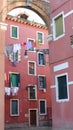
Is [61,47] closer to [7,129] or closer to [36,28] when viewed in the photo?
[7,129]

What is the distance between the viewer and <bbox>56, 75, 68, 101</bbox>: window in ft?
44.8

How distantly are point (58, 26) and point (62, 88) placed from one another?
320cm

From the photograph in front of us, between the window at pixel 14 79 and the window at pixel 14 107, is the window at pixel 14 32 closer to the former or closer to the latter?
the window at pixel 14 79

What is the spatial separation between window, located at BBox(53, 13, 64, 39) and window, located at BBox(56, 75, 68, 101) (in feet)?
7.09

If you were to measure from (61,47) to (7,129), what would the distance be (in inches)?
581

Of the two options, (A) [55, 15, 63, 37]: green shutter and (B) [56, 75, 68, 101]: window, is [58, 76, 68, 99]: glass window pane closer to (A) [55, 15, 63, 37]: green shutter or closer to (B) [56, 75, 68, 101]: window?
(B) [56, 75, 68, 101]: window

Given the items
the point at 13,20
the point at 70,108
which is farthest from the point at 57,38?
the point at 13,20

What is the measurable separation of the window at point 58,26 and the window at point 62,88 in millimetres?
2162

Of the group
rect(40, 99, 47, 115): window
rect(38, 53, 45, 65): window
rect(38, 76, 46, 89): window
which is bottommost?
rect(40, 99, 47, 115): window

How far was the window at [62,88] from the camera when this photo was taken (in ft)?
44.8

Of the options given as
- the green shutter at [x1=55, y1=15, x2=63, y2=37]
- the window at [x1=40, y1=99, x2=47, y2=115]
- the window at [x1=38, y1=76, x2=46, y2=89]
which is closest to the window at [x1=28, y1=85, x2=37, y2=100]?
the window at [x1=38, y1=76, x2=46, y2=89]

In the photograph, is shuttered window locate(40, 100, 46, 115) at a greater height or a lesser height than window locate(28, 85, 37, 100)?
lesser

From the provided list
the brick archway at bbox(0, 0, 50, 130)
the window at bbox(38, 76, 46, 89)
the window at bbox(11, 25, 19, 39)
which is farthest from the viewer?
the window at bbox(38, 76, 46, 89)

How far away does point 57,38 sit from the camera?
1487 centimetres
